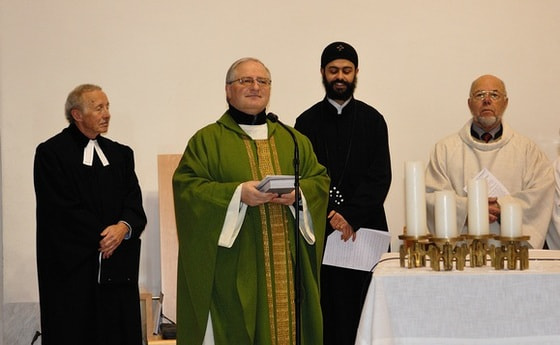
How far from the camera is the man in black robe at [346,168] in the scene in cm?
629

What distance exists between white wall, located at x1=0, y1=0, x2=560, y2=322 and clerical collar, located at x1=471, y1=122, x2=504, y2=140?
3.36 ft

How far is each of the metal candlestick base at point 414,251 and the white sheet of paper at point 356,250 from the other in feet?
6.57

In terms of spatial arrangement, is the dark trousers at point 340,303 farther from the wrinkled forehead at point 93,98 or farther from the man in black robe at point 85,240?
the wrinkled forehead at point 93,98

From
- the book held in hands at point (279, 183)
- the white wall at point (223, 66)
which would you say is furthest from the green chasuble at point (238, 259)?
the white wall at point (223, 66)

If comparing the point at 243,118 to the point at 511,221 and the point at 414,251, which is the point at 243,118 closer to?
the point at 414,251

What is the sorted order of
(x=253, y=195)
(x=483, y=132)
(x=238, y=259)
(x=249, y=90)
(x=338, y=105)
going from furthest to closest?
(x=483, y=132) < (x=338, y=105) < (x=249, y=90) < (x=238, y=259) < (x=253, y=195)

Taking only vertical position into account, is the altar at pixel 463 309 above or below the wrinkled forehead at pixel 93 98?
below

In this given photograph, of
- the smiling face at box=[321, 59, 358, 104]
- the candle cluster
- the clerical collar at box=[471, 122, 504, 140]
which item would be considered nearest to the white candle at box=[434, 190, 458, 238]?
the candle cluster

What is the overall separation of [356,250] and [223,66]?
2.39 meters

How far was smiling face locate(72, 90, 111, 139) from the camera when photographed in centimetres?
660

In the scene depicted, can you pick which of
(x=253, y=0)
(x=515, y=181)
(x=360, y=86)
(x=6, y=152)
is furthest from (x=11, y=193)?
(x=515, y=181)

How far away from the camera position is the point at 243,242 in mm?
5395

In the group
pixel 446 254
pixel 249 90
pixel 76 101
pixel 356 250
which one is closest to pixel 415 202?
pixel 446 254

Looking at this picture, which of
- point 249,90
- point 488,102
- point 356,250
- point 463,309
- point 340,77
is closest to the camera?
point 463,309
